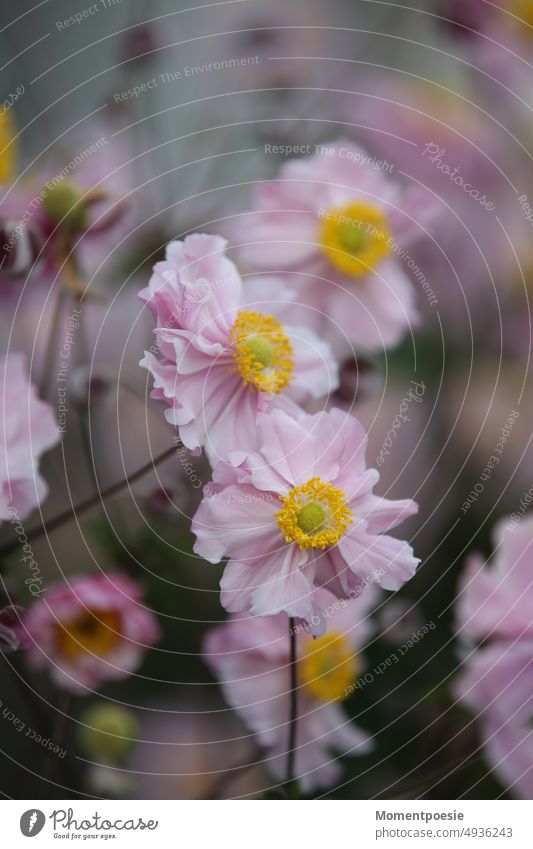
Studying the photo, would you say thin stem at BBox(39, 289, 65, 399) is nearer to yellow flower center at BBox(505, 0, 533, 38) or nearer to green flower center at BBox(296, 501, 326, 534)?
green flower center at BBox(296, 501, 326, 534)

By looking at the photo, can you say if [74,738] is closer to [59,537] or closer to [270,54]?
[59,537]

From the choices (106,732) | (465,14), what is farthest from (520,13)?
(106,732)

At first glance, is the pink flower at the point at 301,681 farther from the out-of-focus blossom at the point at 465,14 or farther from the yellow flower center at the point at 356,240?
the out-of-focus blossom at the point at 465,14

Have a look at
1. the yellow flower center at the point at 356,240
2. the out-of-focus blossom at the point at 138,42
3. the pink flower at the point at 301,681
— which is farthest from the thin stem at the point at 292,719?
the out-of-focus blossom at the point at 138,42

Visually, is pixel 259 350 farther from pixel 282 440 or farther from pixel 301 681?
pixel 301 681

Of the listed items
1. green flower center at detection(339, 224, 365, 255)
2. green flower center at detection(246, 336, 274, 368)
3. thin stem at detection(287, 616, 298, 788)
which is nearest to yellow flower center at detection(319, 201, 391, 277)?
green flower center at detection(339, 224, 365, 255)
